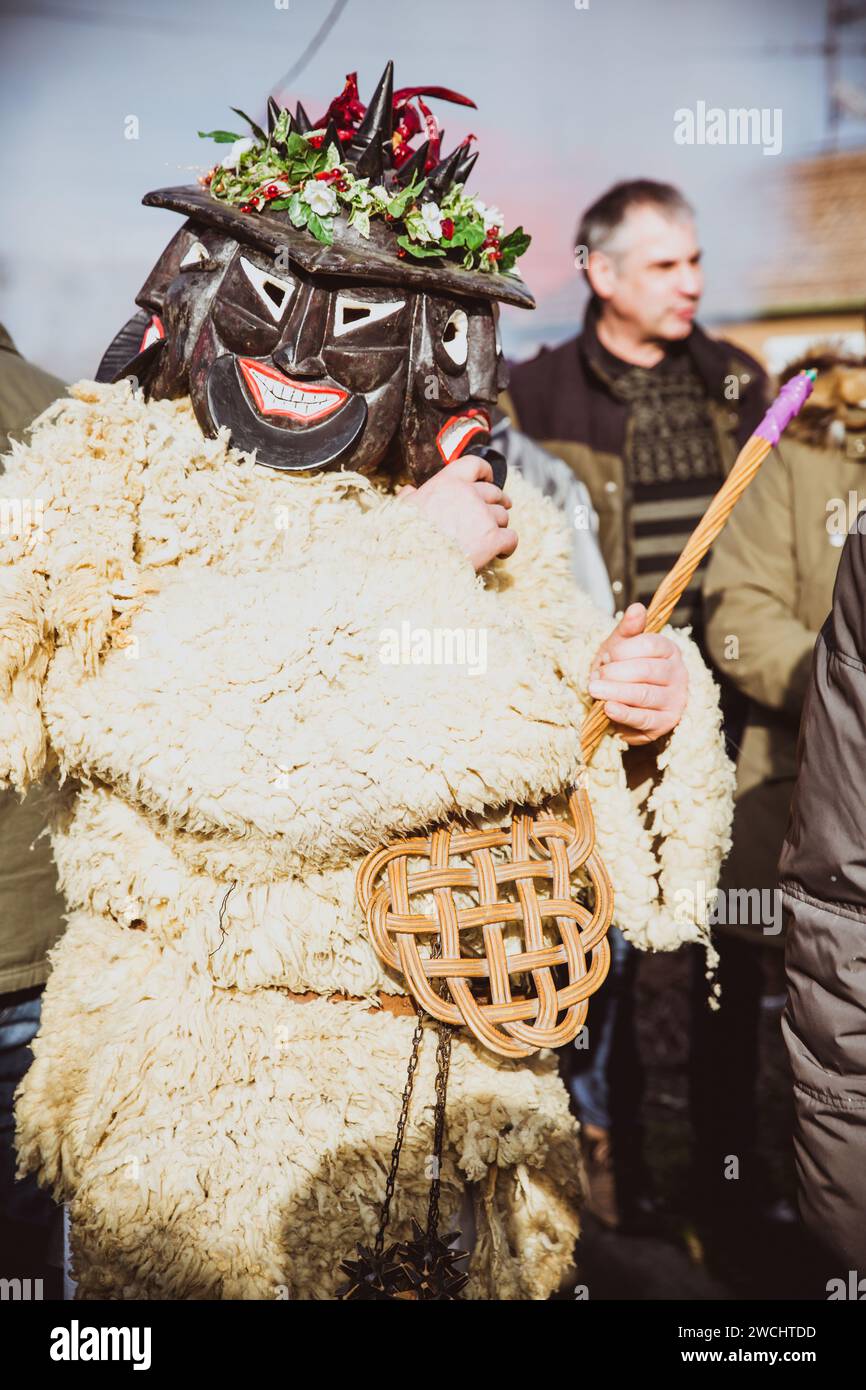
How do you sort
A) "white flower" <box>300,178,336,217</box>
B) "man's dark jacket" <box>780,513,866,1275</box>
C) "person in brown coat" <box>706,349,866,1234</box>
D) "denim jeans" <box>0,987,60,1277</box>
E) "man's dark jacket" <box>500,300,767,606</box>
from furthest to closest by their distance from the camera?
"man's dark jacket" <box>500,300,767,606</box>, "person in brown coat" <box>706,349,866,1234</box>, "denim jeans" <box>0,987,60,1277</box>, "white flower" <box>300,178,336,217</box>, "man's dark jacket" <box>780,513,866,1275</box>

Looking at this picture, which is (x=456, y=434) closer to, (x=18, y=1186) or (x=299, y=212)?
(x=299, y=212)

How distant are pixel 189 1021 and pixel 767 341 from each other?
3419 mm

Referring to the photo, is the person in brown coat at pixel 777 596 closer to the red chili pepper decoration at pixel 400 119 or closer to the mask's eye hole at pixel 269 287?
the red chili pepper decoration at pixel 400 119

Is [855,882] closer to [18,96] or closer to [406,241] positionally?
[406,241]

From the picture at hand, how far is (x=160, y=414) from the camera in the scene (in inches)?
59.8

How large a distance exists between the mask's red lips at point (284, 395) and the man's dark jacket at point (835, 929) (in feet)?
2.22

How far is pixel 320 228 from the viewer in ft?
4.86

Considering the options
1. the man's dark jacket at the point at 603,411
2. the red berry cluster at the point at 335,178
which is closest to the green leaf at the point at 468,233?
the red berry cluster at the point at 335,178

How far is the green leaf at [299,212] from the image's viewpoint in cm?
149

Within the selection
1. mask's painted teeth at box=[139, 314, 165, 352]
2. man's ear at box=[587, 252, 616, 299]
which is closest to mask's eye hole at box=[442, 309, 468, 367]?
mask's painted teeth at box=[139, 314, 165, 352]

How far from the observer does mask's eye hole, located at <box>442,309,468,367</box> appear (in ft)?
5.21

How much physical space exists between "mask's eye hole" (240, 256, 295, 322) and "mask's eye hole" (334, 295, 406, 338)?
0.07 m

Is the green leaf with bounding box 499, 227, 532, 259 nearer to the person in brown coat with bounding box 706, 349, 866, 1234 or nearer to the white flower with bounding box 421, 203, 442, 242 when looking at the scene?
the white flower with bounding box 421, 203, 442, 242

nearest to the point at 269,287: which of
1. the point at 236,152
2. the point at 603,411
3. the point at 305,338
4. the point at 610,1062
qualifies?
the point at 305,338
